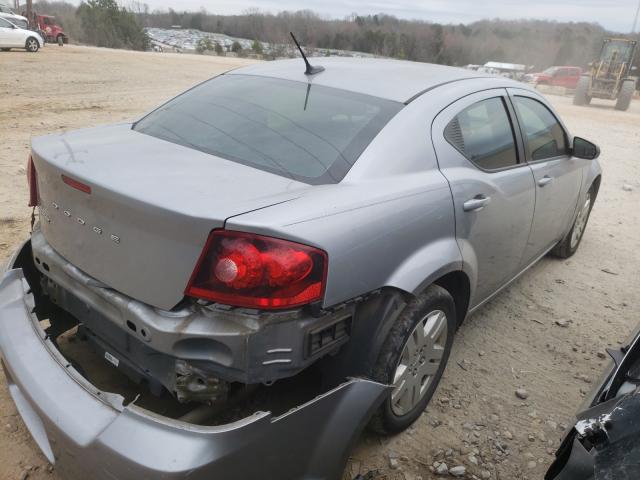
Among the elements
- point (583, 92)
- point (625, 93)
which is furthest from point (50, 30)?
point (625, 93)

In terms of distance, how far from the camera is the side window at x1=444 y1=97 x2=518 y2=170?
8.52 feet

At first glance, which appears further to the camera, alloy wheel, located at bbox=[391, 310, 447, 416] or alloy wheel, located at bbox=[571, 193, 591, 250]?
alloy wheel, located at bbox=[571, 193, 591, 250]

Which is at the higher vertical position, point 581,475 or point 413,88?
point 413,88

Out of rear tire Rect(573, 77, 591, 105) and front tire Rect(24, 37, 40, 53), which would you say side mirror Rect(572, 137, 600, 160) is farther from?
front tire Rect(24, 37, 40, 53)

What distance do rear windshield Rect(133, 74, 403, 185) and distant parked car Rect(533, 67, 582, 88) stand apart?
32.6 m

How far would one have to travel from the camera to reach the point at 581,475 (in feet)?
4.77

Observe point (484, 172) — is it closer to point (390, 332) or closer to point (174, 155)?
point (390, 332)

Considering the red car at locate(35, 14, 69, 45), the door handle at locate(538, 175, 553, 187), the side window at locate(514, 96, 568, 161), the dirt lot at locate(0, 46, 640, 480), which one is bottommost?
the red car at locate(35, 14, 69, 45)

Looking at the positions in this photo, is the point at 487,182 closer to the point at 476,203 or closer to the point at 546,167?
the point at 476,203

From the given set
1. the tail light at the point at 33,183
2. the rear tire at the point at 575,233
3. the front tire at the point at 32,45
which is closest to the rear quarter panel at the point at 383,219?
the tail light at the point at 33,183

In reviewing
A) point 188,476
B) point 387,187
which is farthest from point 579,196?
point 188,476

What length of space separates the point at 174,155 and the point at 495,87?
190 centimetres

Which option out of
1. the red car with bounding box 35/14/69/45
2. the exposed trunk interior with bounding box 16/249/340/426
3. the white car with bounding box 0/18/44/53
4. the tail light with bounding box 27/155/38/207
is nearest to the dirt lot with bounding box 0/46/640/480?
the exposed trunk interior with bounding box 16/249/340/426

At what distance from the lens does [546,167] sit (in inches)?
131
